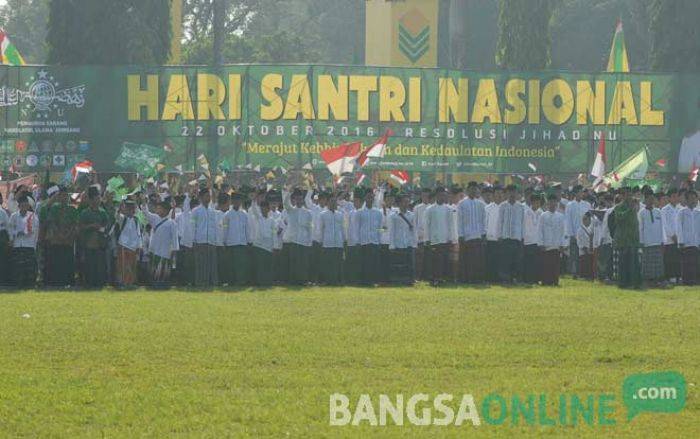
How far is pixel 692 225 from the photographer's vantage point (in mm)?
24438

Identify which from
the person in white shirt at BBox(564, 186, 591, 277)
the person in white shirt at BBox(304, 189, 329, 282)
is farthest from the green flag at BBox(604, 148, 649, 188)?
the person in white shirt at BBox(304, 189, 329, 282)

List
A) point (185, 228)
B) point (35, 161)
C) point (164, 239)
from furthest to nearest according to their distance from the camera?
1. point (35, 161)
2. point (185, 228)
3. point (164, 239)

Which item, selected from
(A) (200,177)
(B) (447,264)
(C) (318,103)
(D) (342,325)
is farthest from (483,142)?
(D) (342,325)

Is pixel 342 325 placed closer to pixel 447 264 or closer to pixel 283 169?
pixel 447 264

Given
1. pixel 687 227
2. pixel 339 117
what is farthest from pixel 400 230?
pixel 339 117

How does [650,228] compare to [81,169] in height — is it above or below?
below

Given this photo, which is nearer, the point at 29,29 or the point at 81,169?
the point at 81,169

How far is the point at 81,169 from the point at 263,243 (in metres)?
10.2

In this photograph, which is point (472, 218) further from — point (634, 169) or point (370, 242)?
point (634, 169)

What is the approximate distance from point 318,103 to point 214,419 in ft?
82.3

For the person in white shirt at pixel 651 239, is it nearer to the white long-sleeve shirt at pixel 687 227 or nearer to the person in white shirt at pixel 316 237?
the white long-sleeve shirt at pixel 687 227

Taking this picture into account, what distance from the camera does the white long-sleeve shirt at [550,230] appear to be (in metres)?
24.1

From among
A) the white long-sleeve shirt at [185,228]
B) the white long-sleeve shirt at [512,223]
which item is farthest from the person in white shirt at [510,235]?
the white long-sleeve shirt at [185,228]

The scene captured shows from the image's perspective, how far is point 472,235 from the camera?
24.2 m
